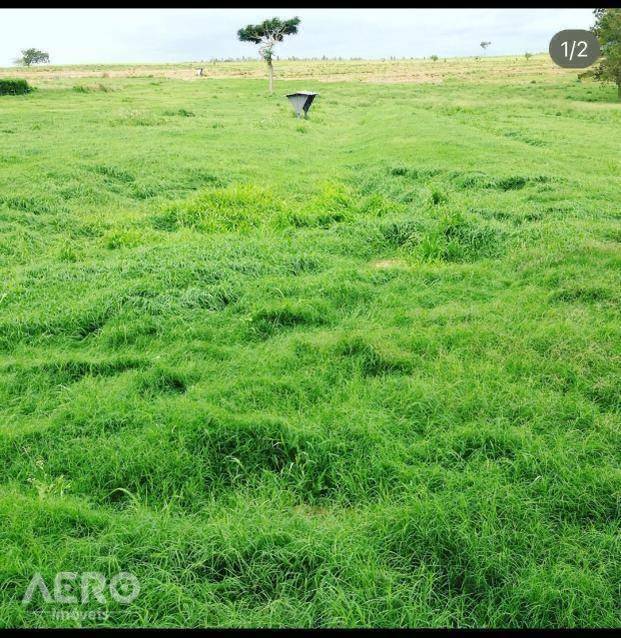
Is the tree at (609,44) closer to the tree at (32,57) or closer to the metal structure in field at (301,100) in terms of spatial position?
the metal structure in field at (301,100)

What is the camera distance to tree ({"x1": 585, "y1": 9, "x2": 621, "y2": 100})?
3591 centimetres

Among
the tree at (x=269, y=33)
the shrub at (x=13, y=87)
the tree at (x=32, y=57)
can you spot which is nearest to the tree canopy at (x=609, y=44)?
the tree at (x=269, y=33)

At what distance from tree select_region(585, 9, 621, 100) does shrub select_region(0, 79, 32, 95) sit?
39098 mm

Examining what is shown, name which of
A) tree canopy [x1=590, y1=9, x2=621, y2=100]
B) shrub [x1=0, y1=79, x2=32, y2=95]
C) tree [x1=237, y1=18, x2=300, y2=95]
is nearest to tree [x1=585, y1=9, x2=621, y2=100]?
tree canopy [x1=590, y1=9, x2=621, y2=100]

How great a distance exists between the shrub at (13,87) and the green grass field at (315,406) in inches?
1222

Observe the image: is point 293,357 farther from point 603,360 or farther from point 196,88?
point 196,88
